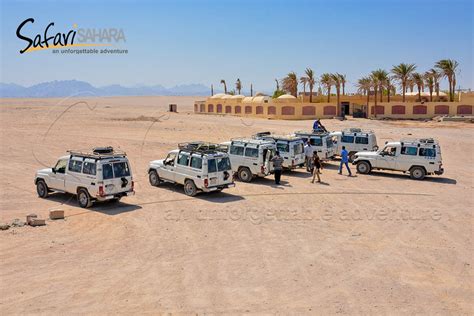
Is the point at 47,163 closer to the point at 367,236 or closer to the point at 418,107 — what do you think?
the point at 367,236

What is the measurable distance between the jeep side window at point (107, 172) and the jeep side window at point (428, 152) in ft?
51.7

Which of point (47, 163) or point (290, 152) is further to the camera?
point (47, 163)

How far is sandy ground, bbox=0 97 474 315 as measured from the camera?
10625 mm

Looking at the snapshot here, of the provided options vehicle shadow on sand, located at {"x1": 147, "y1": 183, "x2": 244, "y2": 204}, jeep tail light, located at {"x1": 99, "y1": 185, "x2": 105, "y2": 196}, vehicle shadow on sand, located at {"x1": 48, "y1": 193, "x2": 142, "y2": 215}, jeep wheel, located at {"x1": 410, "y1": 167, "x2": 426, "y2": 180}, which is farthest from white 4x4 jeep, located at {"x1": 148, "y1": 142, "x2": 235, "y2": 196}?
jeep wheel, located at {"x1": 410, "y1": 167, "x2": 426, "y2": 180}

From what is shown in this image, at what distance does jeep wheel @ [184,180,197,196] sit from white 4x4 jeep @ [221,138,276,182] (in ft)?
13.7

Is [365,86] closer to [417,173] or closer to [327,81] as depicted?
[327,81]

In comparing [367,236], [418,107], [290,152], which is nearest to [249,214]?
[367,236]

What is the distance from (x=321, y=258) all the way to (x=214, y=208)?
20.6ft

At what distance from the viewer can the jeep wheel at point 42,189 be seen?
19750mm

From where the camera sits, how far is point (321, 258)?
13.3m

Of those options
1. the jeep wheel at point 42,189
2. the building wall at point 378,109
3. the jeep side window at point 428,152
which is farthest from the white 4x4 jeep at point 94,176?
the building wall at point 378,109

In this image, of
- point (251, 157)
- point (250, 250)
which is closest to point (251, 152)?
point (251, 157)

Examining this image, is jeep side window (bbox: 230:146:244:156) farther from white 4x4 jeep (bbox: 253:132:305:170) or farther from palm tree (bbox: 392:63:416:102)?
palm tree (bbox: 392:63:416:102)

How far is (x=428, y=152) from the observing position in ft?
83.0
